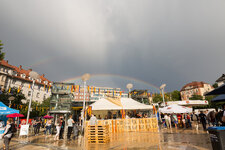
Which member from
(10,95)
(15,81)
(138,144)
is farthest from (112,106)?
(15,81)

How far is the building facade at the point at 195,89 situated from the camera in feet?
259

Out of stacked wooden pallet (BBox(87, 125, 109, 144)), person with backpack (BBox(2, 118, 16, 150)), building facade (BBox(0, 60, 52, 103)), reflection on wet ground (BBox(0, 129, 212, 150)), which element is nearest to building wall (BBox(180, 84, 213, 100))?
reflection on wet ground (BBox(0, 129, 212, 150))

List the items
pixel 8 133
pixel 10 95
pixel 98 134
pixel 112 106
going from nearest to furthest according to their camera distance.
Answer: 1. pixel 8 133
2. pixel 98 134
3. pixel 112 106
4. pixel 10 95

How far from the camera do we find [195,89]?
81.9m

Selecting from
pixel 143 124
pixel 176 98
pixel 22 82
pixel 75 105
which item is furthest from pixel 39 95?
pixel 176 98

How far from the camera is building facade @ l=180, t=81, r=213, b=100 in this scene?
79.0m

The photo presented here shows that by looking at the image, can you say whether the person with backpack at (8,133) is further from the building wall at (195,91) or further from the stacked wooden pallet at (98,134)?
the building wall at (195,91)

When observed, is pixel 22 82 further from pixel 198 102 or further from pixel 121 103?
pixel 198 102

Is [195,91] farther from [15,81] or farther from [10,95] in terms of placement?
[15,81]

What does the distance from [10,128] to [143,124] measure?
12.2 meters

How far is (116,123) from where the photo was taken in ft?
44.7

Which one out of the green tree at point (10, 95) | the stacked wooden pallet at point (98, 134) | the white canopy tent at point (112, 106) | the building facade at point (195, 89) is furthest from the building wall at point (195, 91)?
the green tree at point (10, 95)

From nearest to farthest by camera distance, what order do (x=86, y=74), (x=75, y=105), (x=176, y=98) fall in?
(x=86, y=74) → (x=75, y=105) → (x=176, y=98)

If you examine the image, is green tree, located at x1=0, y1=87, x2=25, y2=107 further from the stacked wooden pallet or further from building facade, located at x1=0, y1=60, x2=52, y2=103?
the stacked wooden pallet
